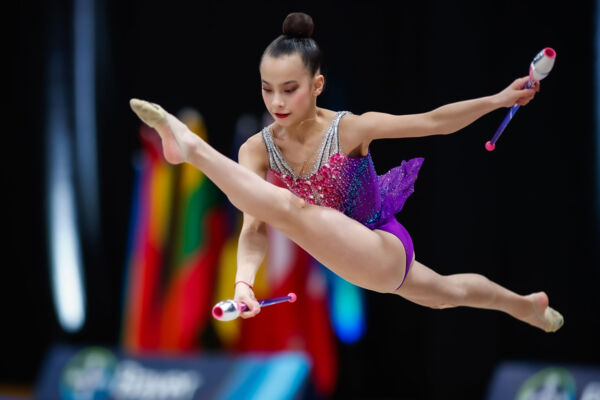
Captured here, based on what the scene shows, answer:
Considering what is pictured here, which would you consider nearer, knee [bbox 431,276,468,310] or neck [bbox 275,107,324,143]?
neck [bbox 275,107,324,143]

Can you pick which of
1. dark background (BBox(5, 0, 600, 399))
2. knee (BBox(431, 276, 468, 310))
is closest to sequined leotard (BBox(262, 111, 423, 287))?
knee (BBox(431, 276, 468, 310))

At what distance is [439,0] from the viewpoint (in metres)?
4.96

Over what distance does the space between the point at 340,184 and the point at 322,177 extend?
0.23 feet

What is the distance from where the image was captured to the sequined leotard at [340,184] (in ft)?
8.71

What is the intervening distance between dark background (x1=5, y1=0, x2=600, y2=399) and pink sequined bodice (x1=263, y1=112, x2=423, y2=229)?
2.22m

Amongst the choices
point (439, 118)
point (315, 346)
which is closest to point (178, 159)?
point (439, 118)

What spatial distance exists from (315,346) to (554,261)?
1.74 meters

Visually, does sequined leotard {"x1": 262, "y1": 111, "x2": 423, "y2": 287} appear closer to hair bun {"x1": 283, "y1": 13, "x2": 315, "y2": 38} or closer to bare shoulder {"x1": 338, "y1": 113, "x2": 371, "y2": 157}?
bare shoulder {"x1": 338, "y1": 113, "x2": 371, "y2": 157}

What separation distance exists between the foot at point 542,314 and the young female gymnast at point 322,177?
1.09 feet

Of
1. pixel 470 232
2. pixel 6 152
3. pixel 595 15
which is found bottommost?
pixel 470 232

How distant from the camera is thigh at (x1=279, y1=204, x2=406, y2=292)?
246 centimetres

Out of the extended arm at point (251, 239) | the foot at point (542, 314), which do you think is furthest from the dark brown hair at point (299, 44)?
the foot at point (542, 314)

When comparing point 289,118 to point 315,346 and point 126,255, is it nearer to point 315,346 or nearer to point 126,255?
point 315,346

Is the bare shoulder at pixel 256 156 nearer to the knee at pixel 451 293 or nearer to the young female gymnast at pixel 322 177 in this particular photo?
the young female gymnast at pixel 322 177
